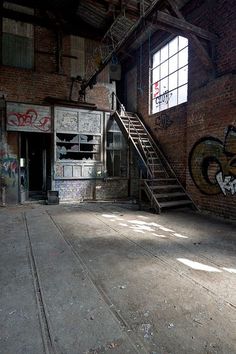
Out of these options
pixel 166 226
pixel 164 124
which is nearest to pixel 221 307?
pixel 166 226

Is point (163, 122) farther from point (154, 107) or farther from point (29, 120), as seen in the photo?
point (29, 120)

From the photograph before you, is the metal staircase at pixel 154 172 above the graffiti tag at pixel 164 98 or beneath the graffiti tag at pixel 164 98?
beneath

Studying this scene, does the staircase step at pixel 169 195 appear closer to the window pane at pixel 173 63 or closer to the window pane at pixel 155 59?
the window pane at pixel 173 63

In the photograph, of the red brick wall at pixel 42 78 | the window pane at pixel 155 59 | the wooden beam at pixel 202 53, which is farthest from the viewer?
the window pane at pixel 155 59

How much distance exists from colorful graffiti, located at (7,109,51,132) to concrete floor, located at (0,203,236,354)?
431cm

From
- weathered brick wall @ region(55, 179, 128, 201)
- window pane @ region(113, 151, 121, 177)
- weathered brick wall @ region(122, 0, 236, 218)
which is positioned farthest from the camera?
window pane @ region(113, 151, 121, 177)

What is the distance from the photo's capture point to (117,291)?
92.7 inches

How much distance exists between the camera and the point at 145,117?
938cm

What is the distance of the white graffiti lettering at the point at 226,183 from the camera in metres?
5.28

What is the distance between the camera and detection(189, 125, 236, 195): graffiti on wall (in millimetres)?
5336

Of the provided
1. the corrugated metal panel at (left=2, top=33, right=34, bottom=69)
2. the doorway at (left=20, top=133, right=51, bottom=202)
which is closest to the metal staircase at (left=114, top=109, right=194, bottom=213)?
the doorway at (left=20, top=133, right=51, bottom=202)

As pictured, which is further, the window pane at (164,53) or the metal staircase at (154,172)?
the window pane at (164,53)

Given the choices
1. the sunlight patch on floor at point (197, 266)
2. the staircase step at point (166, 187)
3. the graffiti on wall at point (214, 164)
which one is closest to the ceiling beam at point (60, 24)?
the graffiti on wall at point (214, 164)

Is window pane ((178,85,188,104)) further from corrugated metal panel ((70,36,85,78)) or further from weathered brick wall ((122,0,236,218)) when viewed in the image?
corrugated metal panel ((70,36,85,78))
